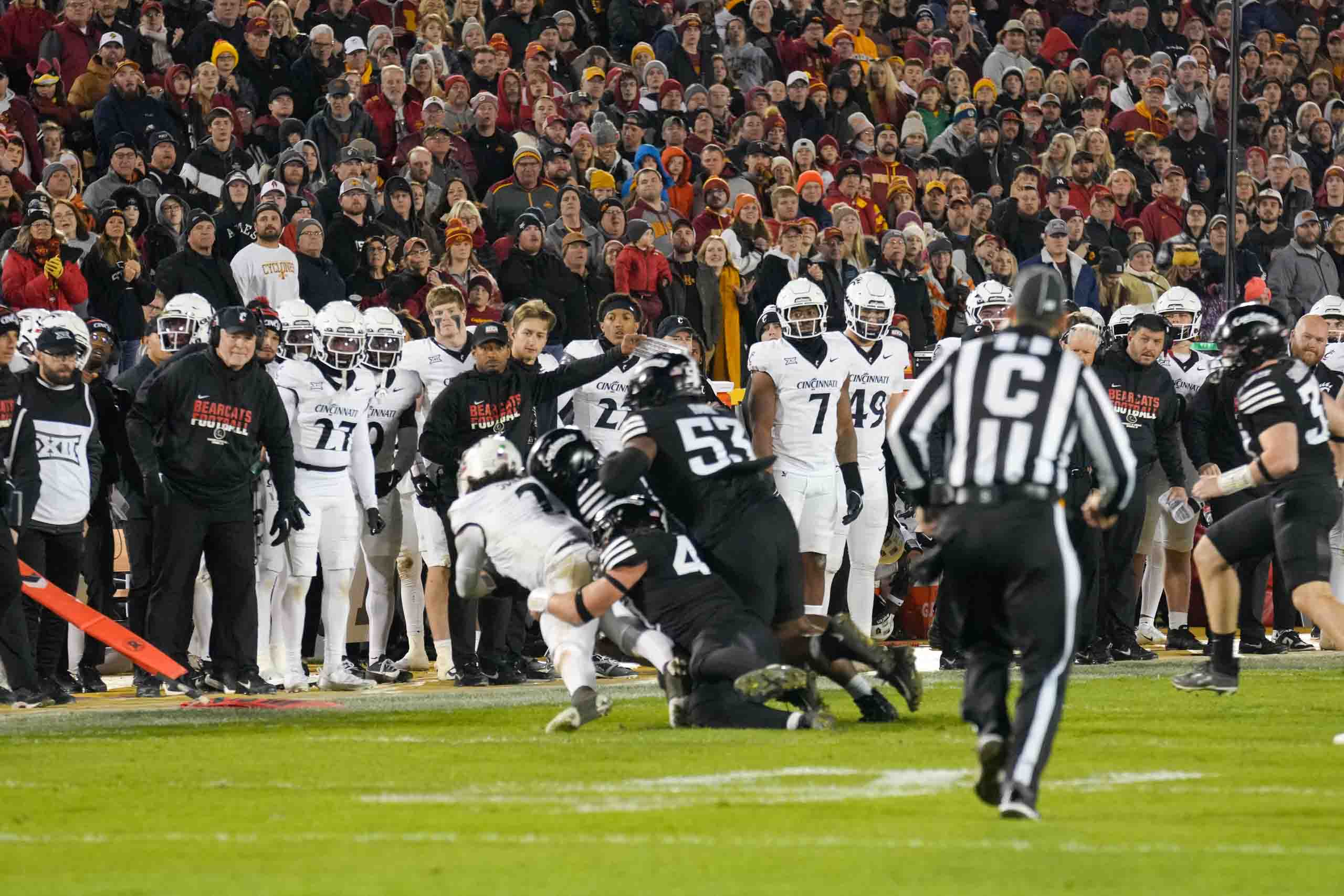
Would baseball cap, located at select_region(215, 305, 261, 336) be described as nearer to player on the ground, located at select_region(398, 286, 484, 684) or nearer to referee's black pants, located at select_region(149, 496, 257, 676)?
referee's black pants, located at select_region(149, 496, 257, 676)

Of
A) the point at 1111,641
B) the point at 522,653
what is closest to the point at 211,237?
the point at 522,653

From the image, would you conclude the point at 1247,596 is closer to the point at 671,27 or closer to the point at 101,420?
the point at 101,420

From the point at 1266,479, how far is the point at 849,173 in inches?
360

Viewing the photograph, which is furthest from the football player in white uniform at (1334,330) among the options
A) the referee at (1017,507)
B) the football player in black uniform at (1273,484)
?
the referee at (1017,507)

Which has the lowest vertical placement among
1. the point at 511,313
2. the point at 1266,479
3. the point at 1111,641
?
the point at 1111,641

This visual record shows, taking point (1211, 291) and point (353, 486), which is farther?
point (1211, 291)

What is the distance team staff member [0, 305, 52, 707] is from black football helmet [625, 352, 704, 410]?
11.0 ft

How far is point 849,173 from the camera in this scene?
18.2 m

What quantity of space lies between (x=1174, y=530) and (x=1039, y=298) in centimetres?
775

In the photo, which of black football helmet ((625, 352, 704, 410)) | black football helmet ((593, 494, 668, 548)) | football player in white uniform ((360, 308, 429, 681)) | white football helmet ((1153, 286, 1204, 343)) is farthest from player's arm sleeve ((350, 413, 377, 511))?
white football helmet ((1153, 286, 1204, 343))

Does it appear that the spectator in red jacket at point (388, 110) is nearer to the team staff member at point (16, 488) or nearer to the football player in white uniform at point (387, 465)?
the football player in white uniform at point (387, 465)

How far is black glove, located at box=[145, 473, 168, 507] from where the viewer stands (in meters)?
10.5

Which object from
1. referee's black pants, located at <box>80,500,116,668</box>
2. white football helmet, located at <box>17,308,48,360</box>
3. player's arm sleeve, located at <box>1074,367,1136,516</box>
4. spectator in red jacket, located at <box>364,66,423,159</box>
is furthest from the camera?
spectator in red jacket, located at <box>364,66,423,159</box>

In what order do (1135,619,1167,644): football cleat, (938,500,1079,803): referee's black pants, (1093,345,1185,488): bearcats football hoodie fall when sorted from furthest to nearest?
(1135,619,1167,644): football cleat → (1093,345,1185,488): bearcats football hoodie → (938,500,1079,803): referee's black pants
